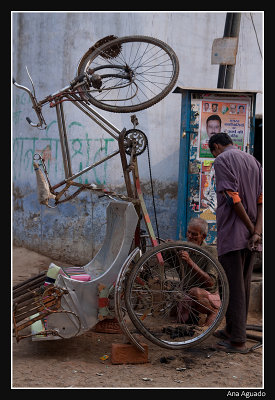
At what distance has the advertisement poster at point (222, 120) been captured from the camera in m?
6.37

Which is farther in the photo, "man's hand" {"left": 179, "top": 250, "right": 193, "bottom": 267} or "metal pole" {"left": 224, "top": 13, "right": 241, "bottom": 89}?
"metal pole" {"left": 224, "top": 13, "right": 241, "bottom": 89}

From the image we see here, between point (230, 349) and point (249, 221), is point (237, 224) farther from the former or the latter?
point (230, 349)

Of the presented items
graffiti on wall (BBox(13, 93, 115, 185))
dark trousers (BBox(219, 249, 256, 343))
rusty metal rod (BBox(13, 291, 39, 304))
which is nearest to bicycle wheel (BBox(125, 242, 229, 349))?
dark trousers (BBox(219, 249, 256, 343))

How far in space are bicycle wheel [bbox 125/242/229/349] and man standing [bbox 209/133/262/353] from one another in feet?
0.53

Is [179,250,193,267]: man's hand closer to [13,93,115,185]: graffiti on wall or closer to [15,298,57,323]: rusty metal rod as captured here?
[15,298,57,323]: rusty metal rod

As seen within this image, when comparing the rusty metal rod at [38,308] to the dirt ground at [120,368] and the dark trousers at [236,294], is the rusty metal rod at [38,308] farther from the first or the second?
the dark trousers at [236,294]

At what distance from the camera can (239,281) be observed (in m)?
4.01

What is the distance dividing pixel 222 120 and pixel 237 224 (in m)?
2.72

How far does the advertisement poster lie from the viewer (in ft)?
20.9

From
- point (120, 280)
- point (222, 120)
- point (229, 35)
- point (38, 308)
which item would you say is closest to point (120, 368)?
point (120, 280)

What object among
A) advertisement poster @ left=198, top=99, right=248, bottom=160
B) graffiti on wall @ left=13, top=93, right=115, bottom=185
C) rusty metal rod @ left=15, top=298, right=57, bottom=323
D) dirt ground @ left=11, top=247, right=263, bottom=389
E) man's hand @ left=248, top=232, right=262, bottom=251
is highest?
advertisement poster @ left=198, top=99, right=248, bottom=160

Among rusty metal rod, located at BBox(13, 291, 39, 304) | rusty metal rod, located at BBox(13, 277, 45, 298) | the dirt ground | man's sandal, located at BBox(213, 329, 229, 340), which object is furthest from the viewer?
man's sandal, located at BBox(213, 329, 229, 340)

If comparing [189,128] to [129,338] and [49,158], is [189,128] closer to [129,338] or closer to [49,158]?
[49,158]

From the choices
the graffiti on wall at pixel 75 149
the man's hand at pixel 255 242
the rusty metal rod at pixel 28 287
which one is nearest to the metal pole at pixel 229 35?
the graffiti on wall at pixel 75 149
